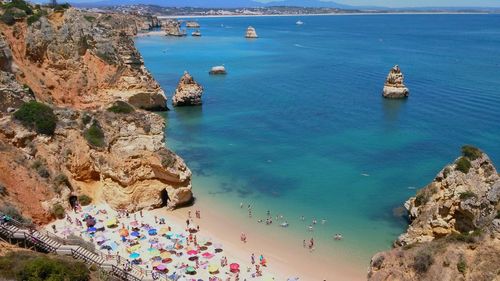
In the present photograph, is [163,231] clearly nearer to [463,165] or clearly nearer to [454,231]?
[454,231]

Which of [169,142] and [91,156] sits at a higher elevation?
[91,156]

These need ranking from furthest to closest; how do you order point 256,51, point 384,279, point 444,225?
→ 1. point 256,51
2. point 444,225
3. point 384,279

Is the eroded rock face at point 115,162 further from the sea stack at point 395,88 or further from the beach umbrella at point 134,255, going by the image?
the sea stack at point 395,88

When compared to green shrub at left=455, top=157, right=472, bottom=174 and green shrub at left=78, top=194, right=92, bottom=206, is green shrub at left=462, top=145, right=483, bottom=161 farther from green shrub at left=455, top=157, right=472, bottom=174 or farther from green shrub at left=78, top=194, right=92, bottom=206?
green shrub at left=78, top=194, right=92, bottom=206

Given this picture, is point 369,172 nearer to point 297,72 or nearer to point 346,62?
point 297,72

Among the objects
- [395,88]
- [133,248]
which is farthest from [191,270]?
[395,88]

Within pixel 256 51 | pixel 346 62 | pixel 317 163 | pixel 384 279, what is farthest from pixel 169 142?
pixel 256 51

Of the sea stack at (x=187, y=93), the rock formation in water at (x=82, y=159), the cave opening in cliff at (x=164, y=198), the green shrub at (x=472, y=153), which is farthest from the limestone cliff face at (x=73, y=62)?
the green shrub at (x=472, y=153)

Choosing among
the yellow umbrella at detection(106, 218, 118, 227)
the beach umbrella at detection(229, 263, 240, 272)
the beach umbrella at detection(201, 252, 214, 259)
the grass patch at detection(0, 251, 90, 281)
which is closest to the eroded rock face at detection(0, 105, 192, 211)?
the yellow umbrella at detection(106, 218, 118, 227)
